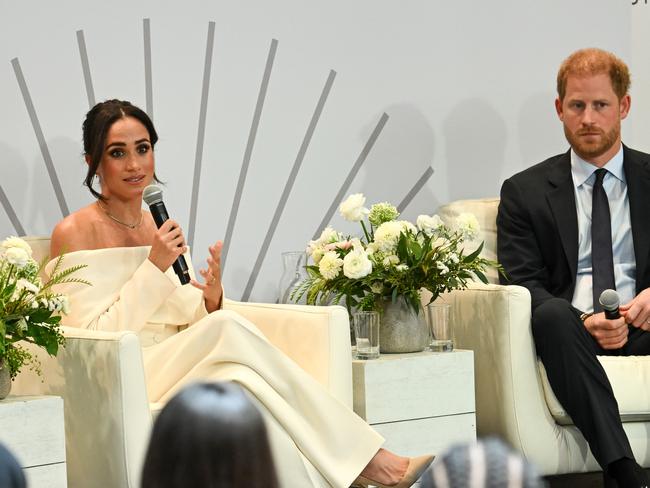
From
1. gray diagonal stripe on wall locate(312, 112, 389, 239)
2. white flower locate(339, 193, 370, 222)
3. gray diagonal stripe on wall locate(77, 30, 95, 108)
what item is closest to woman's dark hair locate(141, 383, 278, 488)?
white flower locate(339, 193, 370, 222)

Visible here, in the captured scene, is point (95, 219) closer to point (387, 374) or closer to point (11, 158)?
point (11, 158)

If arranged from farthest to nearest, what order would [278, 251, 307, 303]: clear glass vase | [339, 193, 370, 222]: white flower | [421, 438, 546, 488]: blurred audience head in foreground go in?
[278, 251, 307, 303]: clear glass vase, [339, 193, 370, 222]: white flower, [421, 438, 546, 488]: blurred audience head in foreground

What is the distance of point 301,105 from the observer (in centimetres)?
404

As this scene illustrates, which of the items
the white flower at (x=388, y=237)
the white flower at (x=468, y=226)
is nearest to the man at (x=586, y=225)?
the white flower at (x=468, y=226)

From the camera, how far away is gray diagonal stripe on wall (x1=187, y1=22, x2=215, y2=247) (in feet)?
12.6

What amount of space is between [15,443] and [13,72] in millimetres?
1491

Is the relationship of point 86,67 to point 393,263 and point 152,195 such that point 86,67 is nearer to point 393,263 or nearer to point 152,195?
point 152,195

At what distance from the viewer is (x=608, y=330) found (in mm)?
3295

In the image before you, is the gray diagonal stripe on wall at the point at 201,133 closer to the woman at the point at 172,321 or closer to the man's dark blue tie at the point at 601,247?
the woman at the point at 172,321

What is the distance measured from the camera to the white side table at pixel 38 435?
247 cm

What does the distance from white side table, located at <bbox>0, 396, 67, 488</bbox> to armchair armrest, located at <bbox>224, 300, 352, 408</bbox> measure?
0.77 metres

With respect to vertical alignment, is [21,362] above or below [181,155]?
below

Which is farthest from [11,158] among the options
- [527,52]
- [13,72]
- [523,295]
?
[527,52]

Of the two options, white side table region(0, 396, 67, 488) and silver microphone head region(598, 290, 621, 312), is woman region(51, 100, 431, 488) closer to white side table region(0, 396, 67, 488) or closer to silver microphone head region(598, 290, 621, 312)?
white side table region(0, 396, 67, 488)
